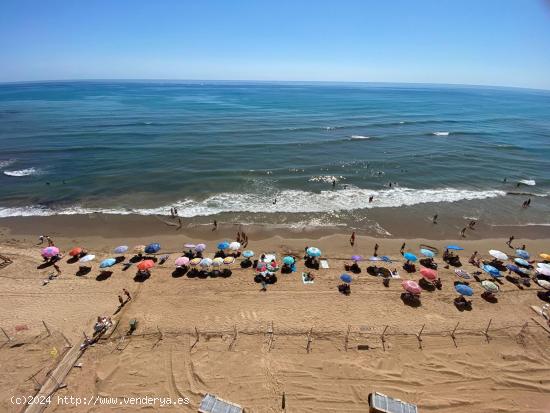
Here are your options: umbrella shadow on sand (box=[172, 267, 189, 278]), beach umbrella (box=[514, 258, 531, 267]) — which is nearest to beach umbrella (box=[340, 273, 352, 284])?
umbrella shadow on sand (box=[172, 267, 189, 278])

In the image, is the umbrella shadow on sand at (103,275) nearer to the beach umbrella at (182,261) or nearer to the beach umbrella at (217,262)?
the beach umbrella at (182,261)

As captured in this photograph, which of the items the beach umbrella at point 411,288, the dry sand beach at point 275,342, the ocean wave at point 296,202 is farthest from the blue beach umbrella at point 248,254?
the beach umbrella at point 411,288

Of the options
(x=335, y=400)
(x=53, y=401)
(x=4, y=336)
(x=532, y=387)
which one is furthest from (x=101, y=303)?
(x=532, y=387)

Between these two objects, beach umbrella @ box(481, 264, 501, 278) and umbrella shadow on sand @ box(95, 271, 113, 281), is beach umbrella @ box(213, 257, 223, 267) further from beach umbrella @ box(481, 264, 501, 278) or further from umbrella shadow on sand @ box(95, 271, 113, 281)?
beach umbrella @ box(481, 264, 501, 278)

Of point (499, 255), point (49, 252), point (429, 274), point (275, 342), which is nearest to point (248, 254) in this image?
point (275, 342)

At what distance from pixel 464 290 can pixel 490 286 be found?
200 cm

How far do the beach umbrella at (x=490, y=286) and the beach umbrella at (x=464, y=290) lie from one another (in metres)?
0.99

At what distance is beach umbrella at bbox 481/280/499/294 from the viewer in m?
20.5

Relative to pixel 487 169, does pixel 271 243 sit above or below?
below

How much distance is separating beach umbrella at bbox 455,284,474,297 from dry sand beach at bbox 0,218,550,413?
0.77 metres

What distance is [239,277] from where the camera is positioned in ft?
74.8

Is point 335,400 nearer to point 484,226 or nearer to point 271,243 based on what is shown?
point 271,243

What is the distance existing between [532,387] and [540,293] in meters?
9.31

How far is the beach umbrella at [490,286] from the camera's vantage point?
2047 cm
